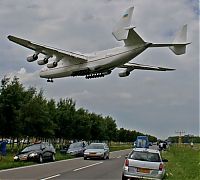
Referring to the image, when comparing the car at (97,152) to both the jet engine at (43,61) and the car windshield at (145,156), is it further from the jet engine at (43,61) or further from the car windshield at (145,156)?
the car windshield at (145,156)

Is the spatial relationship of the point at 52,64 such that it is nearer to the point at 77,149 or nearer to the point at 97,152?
the point at 97,152

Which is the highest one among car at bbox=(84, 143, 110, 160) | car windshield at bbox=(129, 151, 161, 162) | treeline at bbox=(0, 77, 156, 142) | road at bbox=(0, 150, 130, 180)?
treeline at bbox=(0, 77, 156, 142)

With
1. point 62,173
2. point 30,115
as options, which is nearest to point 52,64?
point 62,173

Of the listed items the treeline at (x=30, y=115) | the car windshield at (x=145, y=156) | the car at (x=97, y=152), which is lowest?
the car windshield at (x=145, y=156)

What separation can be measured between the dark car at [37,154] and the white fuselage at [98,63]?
7.36 metres

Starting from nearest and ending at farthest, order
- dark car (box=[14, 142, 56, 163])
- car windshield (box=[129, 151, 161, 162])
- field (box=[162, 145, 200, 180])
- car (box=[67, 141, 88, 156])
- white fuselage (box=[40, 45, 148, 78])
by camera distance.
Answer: car windshield (box=[129, 151, 161, 162]) → field (box=[162, 145, 200, 180]) → white fuselage (box=[40, 45, 148, 78]) → dark car (box=[14, 142, 56, 163]) → car (box=[67, 141, 88, 156])

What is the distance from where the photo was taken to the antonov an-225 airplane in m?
24.2

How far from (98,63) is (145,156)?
25.5 feet

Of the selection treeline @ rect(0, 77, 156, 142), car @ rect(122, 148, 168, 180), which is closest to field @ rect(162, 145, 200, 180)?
car @ rect(122, 148, 168, 180)

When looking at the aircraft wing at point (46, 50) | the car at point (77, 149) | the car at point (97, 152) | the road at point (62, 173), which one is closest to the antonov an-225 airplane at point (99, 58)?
the aircraft wing at point (46, 50)

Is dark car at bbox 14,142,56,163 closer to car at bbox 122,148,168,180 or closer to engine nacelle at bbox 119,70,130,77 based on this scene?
engine nacelle at bbox 119,70,130,77

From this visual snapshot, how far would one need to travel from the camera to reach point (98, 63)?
2556 centimetres

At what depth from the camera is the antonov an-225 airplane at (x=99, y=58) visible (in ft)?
79.3

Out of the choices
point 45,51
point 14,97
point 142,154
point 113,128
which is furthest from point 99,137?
point 142,154
